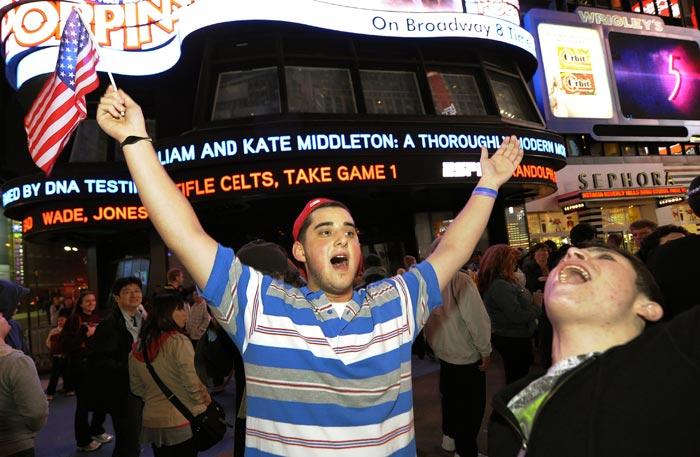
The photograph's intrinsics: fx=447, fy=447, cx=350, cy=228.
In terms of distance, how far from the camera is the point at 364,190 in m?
10.4

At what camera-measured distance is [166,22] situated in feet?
38.1

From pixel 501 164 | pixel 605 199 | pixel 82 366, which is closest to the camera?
pixel 501 164

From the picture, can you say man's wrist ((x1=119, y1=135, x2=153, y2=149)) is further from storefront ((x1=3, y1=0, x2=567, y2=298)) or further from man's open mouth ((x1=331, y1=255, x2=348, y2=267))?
storefront ((x1=3, y1=0, x2=567, y2=298))

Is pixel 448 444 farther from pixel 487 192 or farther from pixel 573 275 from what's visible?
pixel 573 275

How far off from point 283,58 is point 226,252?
33.1ft

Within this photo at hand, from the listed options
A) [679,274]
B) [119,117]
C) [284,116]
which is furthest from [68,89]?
[284,116]

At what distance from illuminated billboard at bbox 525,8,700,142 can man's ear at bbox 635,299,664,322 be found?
Answer: 753 inches

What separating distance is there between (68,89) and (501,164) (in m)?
2.69

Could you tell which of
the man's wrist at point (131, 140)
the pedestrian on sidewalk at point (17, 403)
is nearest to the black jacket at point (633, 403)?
the man's wrist at point (131, 140)

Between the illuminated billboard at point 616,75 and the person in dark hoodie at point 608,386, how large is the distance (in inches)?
757

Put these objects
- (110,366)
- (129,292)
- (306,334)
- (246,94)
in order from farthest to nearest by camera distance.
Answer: (246,94) → (129,292) → (110,366) → (306,334)

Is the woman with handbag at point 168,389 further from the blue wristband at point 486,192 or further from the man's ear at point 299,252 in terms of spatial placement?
the blue wristband at point 486,192

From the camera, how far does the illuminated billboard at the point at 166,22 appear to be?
10707 mm

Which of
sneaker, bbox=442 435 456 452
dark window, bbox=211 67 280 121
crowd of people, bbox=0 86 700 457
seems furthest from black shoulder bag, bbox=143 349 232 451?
dark window, bbox=211 67 280 121
